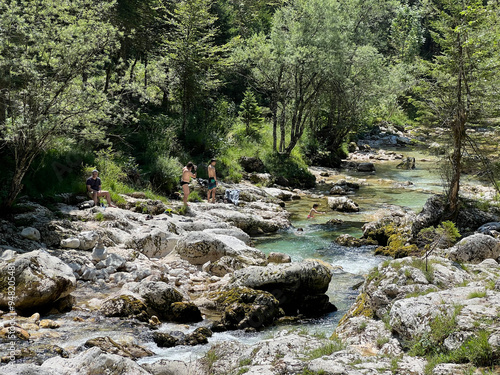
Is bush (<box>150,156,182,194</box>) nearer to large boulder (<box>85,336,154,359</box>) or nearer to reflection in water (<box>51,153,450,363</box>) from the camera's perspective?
reflection in water (<box>51,153,450,363</box>)

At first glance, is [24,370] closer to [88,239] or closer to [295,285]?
[295,285]

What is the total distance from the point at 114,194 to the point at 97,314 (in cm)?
852

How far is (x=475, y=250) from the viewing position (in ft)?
33.0

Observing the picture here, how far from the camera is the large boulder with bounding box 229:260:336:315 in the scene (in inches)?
380

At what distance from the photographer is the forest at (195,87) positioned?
11.9 meters

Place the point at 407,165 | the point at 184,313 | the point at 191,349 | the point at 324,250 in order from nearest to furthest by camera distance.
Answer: the point at 191,349
the point at 184,313
the point at 324,250
the point at 407,165

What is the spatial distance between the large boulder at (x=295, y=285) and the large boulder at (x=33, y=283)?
3679mm

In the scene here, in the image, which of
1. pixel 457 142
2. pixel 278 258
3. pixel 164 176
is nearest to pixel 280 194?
pixel 164 176

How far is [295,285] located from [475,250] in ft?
14.0

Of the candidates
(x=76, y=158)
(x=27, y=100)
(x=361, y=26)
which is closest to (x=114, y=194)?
(x=76, y=158)

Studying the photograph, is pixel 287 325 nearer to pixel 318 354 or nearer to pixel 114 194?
pixel 318 354

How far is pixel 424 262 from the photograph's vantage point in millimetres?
7984

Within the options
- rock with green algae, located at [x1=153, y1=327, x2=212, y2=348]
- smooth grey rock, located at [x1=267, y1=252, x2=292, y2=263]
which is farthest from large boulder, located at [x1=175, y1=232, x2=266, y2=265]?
rock with green algae, located at [x1=153, y1=327, x2=212, y2=348]

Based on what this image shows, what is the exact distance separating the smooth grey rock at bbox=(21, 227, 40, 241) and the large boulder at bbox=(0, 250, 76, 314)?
2.64m
